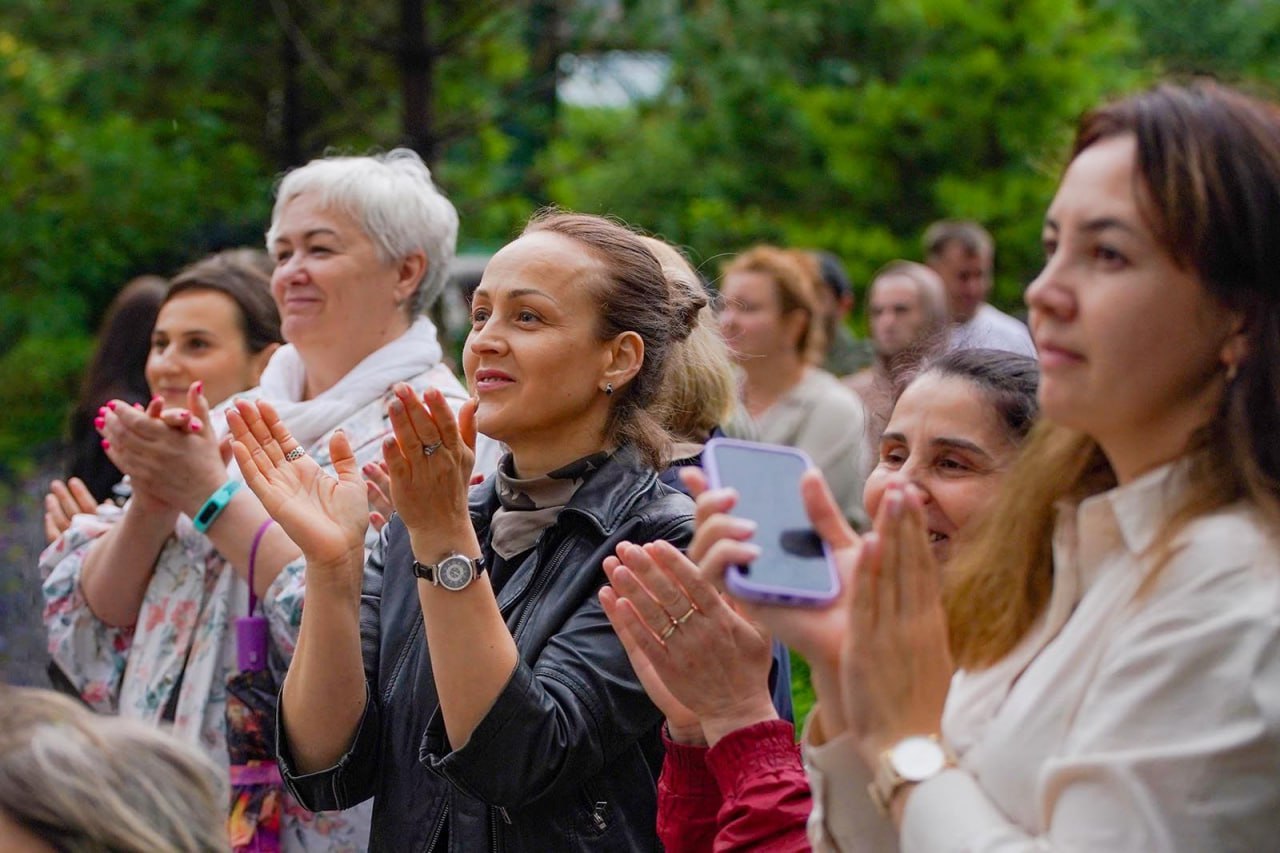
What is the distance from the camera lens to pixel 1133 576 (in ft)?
6.14

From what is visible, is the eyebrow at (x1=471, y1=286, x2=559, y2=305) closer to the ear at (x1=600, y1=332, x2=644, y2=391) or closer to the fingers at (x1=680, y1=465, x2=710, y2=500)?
the ear at (x1=600, y1=332, x2=644, y2=391)

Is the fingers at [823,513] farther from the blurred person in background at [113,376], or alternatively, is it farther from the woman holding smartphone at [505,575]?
the blurred person in background at [113,376]

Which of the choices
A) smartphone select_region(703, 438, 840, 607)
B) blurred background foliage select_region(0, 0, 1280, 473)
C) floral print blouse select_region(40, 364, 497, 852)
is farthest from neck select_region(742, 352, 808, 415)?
smartphone select_region(703, 438, 840, 607)

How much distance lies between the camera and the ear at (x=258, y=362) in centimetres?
468

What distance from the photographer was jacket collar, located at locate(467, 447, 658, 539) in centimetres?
296

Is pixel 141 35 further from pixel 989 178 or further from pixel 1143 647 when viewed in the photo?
pixel 1143 647

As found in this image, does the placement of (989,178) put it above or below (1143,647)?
above

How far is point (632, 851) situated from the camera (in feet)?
9.29

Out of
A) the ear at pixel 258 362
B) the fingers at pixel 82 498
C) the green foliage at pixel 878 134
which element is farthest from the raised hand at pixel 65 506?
the green foliage at pixel 878 134

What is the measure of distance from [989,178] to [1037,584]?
432 inches

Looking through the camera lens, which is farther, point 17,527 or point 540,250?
point 17,527

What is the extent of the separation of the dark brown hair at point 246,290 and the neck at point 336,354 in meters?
0.52

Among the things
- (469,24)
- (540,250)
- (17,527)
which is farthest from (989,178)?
(540,250)

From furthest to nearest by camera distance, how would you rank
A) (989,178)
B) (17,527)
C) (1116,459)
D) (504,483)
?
(989,178)
(17,527)
(504,483)
(1116,459)
